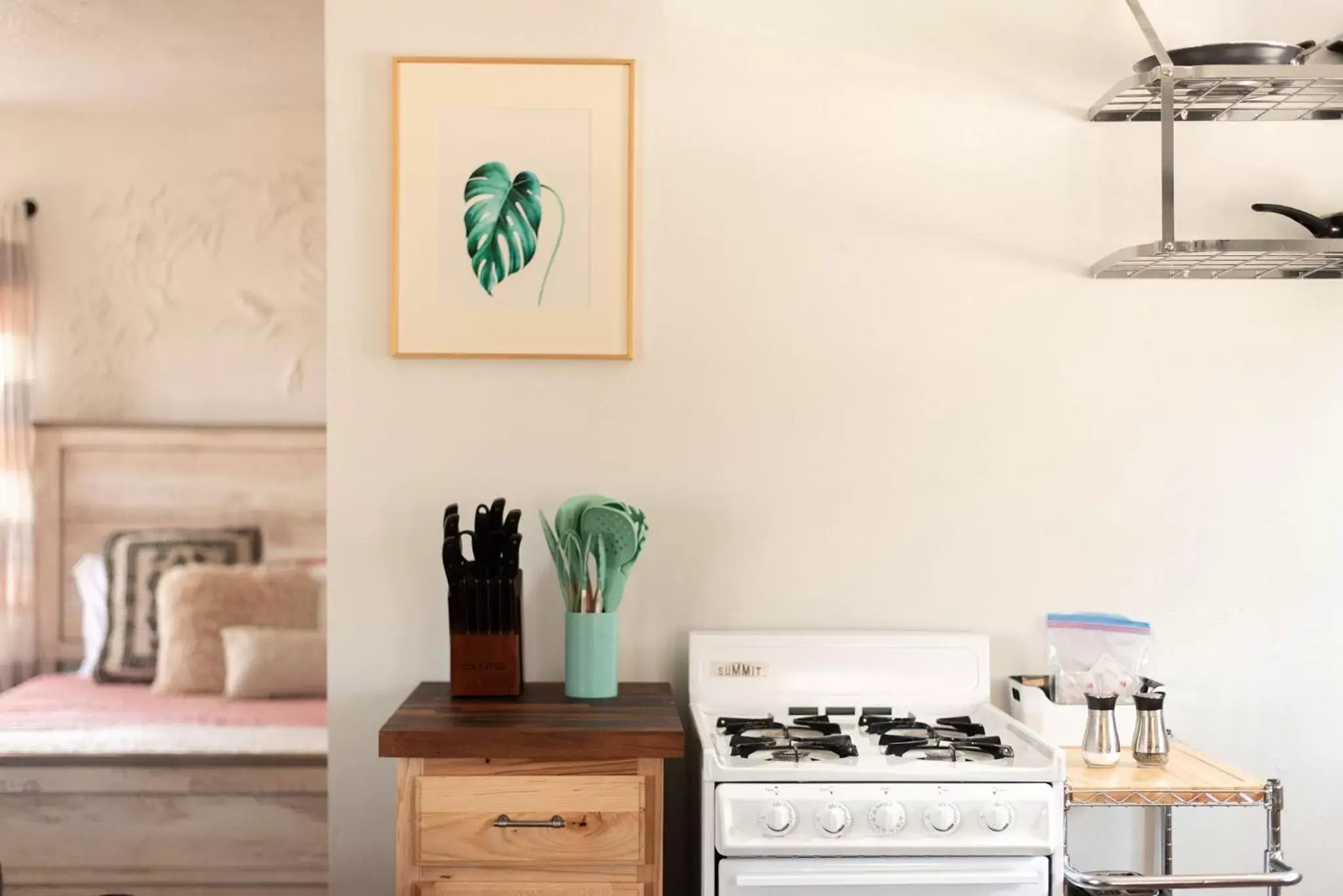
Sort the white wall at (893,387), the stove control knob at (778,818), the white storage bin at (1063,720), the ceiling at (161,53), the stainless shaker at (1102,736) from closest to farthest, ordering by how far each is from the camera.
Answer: the stove control knob at (778,818)
the stainless shaker at (1102,736)
the white storage bin at (1063,720)
the white wall at (893,387)
the ceiling at (161,53)

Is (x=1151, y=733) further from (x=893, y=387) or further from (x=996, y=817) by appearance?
(x=893, y=387)

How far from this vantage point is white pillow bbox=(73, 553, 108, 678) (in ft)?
9.04

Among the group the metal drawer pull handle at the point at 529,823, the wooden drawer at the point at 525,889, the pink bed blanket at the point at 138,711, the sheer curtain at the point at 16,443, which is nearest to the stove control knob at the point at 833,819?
the wooden drawer at the point at 525,889

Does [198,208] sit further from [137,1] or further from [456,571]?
[456,571]

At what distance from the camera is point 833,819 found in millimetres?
1808

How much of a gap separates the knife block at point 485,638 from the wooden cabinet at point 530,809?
8.4 inches

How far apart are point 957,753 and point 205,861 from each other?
6.42 ft

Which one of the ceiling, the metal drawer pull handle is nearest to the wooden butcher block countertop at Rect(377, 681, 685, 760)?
the metal drawer pull handle

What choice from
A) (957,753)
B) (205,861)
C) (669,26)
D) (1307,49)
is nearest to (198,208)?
(669,26)

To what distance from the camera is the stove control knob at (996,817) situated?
71.6 inches

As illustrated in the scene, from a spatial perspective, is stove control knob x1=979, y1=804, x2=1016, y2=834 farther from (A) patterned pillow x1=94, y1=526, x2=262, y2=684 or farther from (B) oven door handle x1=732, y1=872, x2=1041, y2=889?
(A) patterned pillow x1=94, y1=526, x2=262, y2=684

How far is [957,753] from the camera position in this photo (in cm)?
196

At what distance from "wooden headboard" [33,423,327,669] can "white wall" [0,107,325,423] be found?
7 cm

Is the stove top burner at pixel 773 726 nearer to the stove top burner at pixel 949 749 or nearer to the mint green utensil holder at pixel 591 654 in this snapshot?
the stove top burner at pixel 949 749
